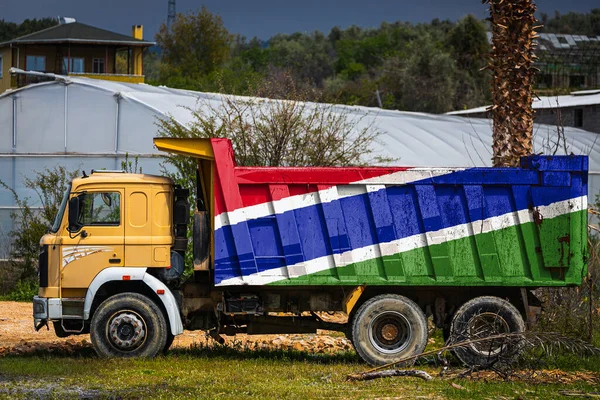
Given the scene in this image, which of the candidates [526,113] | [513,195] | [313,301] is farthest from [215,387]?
[526,113]

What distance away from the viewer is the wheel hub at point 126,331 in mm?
13539

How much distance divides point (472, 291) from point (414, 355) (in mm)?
1279

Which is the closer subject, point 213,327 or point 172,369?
point 172,369

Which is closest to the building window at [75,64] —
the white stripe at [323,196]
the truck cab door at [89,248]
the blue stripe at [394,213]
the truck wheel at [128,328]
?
the truck cab door at [89,248]

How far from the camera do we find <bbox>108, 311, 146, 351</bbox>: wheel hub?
13.5 meters

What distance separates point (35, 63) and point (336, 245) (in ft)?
170

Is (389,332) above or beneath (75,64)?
beneath

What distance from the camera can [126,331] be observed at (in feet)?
44.7

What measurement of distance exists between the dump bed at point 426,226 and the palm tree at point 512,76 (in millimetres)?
3925

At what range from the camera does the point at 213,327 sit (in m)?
14.2

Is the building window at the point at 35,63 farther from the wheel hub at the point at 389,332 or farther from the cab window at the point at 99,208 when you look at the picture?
the wheel hub at the point at 389,332

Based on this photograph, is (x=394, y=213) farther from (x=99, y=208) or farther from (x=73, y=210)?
(x=73, y=210)

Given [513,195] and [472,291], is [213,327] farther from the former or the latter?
[513,195]

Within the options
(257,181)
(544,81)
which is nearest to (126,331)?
(257,181)
